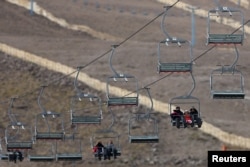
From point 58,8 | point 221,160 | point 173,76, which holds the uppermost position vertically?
point 58,8

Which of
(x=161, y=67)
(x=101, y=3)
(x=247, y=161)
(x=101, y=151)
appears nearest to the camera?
(x=161, y=67)

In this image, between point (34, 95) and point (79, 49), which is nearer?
point (34, 95)

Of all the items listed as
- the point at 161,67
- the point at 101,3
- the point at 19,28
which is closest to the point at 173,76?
the point at 19,28

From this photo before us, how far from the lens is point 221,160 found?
55.2 m

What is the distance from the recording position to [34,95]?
79750 millimetres

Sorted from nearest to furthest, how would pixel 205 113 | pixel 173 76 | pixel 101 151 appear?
pixel 101 151 → pixel 205 113 → pixel 173 76

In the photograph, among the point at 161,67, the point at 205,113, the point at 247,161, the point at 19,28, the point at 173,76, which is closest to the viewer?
the point at 161,67

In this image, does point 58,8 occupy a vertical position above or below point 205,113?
above

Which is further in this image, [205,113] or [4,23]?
[4,23]

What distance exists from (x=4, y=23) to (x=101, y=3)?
424 inches

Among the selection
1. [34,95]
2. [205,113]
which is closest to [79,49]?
[34,95]

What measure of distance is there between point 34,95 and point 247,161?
24.2m

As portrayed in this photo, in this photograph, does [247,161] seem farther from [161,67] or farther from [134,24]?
[134,24]

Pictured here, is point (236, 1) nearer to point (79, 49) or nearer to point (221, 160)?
point (79, 49)
